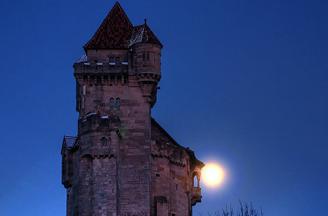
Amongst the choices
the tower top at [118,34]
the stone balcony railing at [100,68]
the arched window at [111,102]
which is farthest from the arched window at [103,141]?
the tower top at [118,34]

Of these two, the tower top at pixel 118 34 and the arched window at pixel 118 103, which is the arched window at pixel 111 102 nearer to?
the arched window at pixel 118 103

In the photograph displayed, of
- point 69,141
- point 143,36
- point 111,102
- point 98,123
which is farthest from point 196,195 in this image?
point 143,36

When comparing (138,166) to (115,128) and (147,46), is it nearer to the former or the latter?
(115,128)

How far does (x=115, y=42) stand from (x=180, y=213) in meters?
18.7

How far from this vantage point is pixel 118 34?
355 feet

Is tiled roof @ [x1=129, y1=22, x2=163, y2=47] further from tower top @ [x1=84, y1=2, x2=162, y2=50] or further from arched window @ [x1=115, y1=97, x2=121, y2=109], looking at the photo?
arched window @ [x1=115, y1=97, x2=121, y2=109]

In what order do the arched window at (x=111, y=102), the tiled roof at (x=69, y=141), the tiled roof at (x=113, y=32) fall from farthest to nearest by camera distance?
the tiled roof at (x=69, y=141) < the tiled roof at (x=113, y=32) < the arched window at (x=111, y=102)

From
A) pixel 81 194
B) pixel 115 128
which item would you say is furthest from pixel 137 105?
pixel 81 194

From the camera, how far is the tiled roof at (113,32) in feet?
350

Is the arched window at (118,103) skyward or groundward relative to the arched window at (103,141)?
skyward

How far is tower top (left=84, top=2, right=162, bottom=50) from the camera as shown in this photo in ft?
348

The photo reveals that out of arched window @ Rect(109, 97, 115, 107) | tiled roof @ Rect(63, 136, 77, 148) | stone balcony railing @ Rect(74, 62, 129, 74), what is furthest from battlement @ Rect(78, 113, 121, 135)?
tiled roof @ Rect(63, 136, 77, 148)

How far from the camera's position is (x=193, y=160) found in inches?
4651

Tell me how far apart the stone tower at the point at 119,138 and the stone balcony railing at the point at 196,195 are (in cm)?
624
